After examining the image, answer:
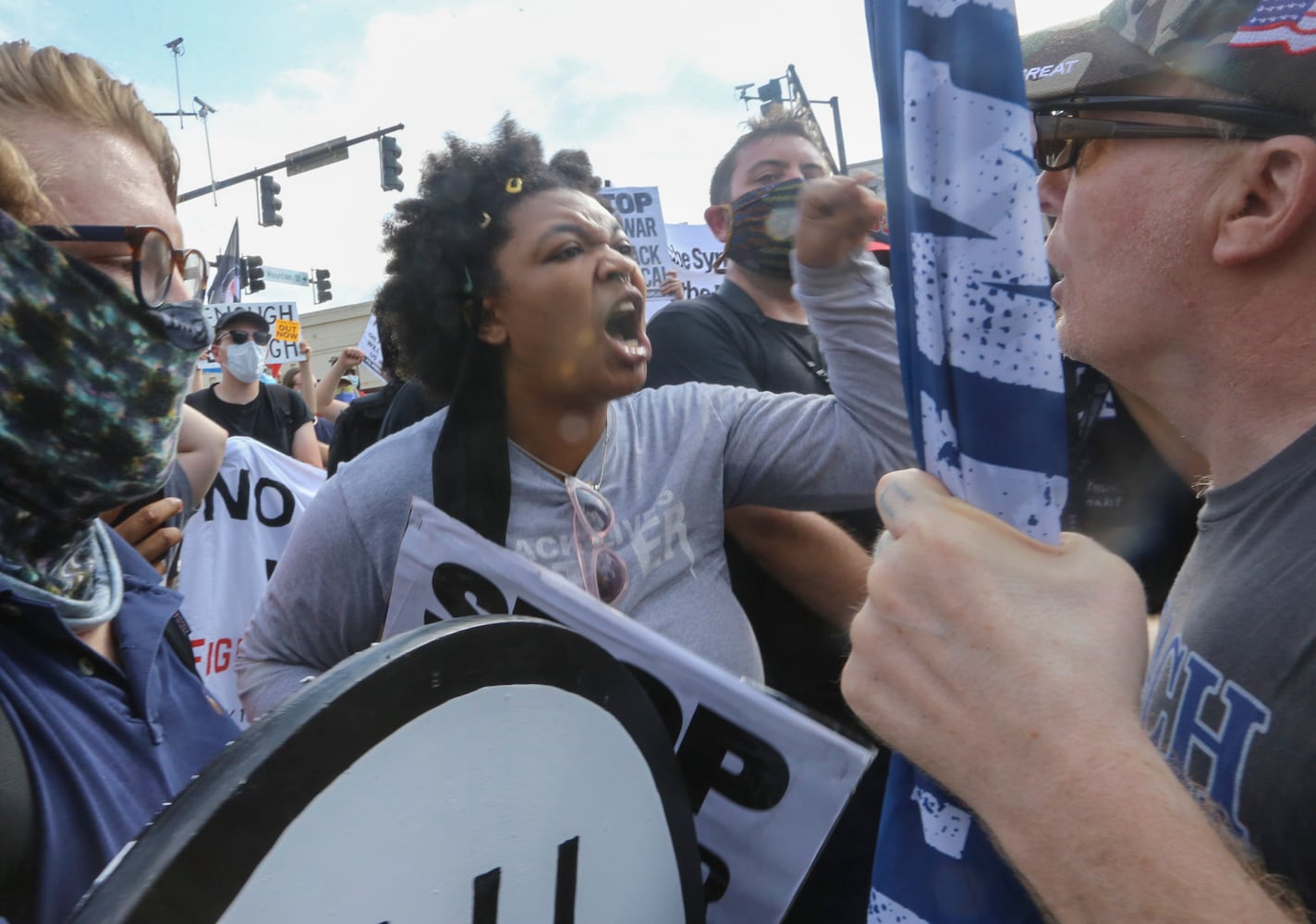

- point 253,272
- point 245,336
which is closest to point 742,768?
point 245,336

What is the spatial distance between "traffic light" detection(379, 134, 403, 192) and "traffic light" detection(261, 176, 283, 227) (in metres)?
2.22

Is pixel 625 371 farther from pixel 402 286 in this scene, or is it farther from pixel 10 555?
pixel 10 555

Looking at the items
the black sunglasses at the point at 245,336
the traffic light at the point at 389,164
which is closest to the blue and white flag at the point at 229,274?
the traffic light at the point at 389,164

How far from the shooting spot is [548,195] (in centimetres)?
217

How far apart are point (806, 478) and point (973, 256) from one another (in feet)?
3.59

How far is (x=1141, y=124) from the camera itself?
1.15 m

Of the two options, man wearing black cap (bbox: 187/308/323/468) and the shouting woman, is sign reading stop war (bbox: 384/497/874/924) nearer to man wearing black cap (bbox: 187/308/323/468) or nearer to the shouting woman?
the shouting woman

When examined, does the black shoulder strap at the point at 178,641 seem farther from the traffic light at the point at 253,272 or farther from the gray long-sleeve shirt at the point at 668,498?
the traffic light at the point at 253,272

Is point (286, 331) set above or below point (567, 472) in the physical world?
above

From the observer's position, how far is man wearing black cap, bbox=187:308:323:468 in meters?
5.57

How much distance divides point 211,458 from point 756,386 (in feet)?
5.53

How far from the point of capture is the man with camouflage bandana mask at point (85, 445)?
1.13 metres

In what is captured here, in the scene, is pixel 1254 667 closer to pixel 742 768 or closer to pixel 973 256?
pixel 973 256

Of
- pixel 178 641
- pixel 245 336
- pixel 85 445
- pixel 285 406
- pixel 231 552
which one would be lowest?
pixel 231 552
